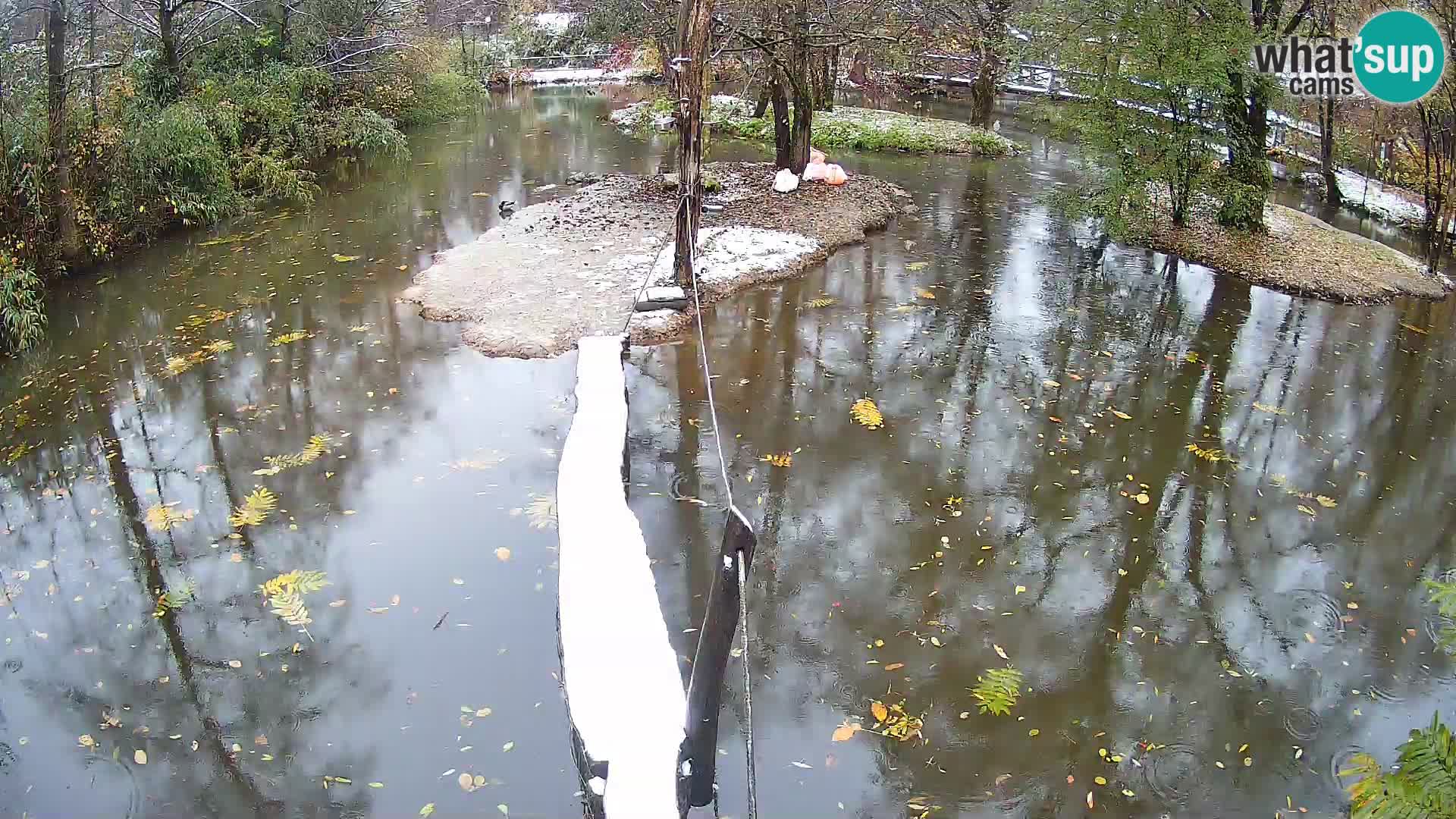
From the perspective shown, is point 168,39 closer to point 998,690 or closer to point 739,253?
point 739,253

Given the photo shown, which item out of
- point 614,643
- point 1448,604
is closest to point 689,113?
point 614,643

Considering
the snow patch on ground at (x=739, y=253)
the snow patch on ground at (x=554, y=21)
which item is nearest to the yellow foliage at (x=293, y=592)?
the snow patch on ground at (x=739, y=253)

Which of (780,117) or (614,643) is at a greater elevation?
(780,117)

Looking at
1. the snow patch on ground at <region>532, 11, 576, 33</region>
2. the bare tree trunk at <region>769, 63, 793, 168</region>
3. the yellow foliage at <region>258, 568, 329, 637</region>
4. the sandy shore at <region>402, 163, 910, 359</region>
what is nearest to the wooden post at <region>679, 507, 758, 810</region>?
the yellow foliage at <region>258, 568, 329, 637</region>

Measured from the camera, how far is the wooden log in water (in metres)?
3.06

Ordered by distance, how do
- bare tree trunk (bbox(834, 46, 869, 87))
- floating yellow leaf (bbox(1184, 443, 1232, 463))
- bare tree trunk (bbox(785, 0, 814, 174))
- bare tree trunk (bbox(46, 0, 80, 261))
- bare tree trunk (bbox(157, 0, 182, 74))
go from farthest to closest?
bare tree trunk (bbox(834, 46, 869, 87))
bare tree trunk (bbox(157, 0, 182, 74))
bare tree trunk (bbox(785, 0, 814, 174))
bare tree trunk (bbox(46, 0, 80, 261))
floating yellow leaf (bbox(1184, 443, 1232, 463))

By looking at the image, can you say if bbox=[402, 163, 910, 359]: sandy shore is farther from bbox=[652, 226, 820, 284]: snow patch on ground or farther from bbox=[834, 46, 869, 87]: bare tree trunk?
bbox=[834, 46, 869, 87]: bare tree trunk

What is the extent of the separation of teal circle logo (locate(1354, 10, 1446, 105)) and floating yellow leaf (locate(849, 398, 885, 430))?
8673 mm

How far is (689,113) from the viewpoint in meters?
8.47

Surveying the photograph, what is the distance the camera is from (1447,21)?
9883mm

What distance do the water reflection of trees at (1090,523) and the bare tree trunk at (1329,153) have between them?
5417mm

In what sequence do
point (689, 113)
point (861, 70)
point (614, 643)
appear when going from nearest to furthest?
point (614, 643) → point (689, 113) → point (861, 70)

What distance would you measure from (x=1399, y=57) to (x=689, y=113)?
31.0 ft

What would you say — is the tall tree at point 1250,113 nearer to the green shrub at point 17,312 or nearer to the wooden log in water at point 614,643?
the wooden log in water at point 614,643
